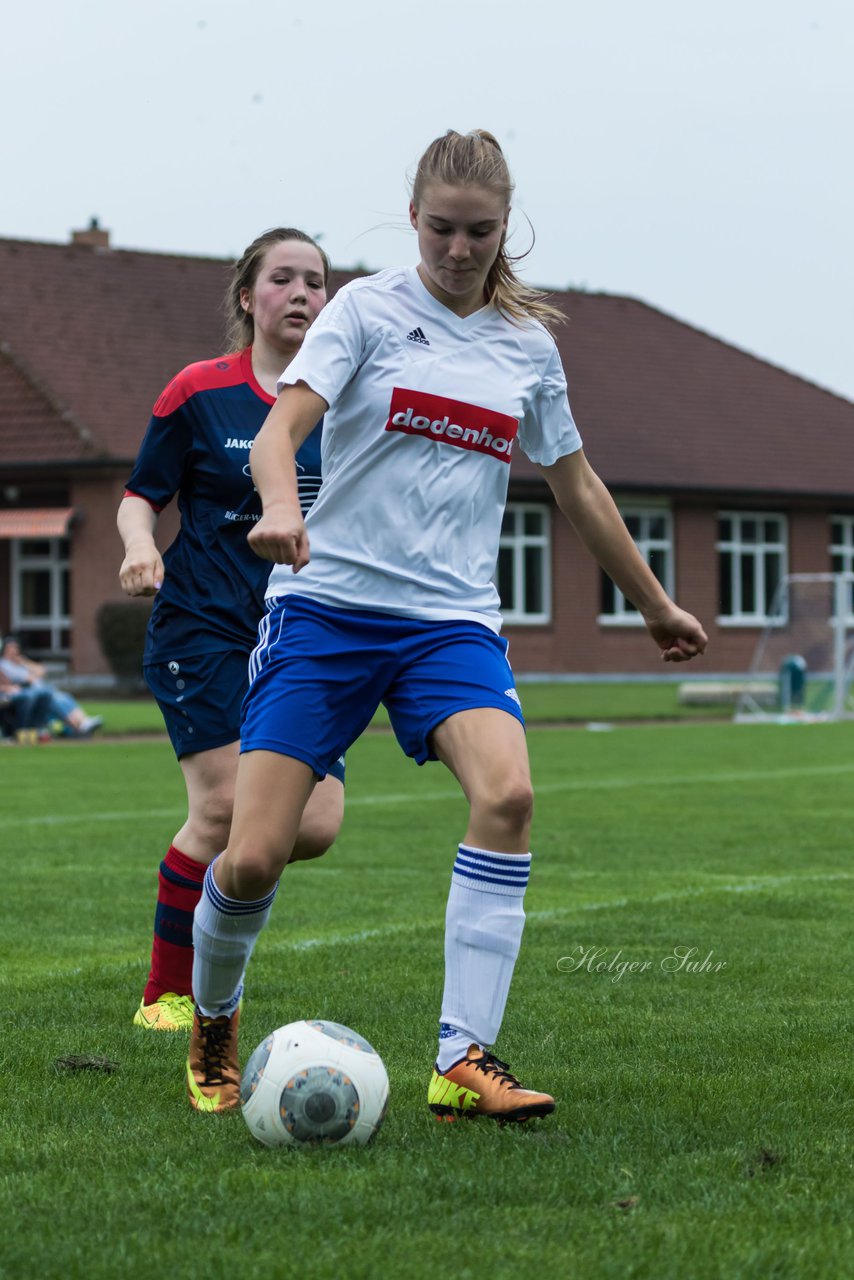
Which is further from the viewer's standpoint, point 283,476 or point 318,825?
point 318,825

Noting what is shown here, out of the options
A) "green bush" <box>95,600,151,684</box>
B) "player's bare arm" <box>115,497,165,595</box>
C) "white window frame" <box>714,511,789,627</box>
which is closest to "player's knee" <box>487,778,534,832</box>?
"player's bare arm" <box>115,497,165,595</box>

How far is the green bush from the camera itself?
1346 inches

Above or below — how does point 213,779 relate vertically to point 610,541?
below

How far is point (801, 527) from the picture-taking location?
4356 cm

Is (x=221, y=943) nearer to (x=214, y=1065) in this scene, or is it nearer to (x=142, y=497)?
(x=214, y=1065)

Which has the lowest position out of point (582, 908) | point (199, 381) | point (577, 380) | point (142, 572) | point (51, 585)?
point (582, 908)

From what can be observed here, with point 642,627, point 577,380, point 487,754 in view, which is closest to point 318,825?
point 487,754

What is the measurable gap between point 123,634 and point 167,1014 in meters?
28.9

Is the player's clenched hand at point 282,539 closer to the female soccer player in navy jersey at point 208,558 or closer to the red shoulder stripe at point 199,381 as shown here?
the female soccer player in navy jersey at point 208,558

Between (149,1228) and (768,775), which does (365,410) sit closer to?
(149,1228)

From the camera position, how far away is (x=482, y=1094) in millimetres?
4297

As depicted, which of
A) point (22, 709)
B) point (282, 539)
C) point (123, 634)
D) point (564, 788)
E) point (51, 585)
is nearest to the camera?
point (282, 539)

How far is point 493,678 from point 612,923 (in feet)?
11.8

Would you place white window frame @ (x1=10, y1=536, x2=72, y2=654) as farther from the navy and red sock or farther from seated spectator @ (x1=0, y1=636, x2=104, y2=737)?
the navy and red sock
